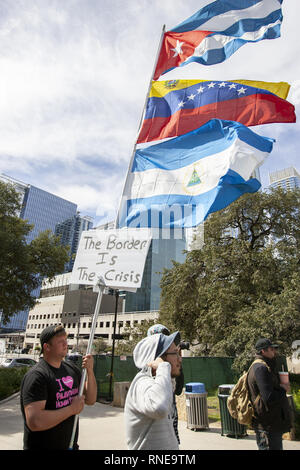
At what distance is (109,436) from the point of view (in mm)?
7512

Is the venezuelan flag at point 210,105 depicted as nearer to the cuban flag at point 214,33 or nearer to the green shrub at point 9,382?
the cuban flag at point 214,33

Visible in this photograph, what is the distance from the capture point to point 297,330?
12867mm

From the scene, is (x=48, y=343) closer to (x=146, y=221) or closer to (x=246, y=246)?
(x=146, y=221)

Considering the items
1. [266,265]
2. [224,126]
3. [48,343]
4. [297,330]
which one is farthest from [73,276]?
[266,265]

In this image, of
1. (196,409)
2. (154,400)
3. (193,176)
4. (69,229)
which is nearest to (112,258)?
(154,400)

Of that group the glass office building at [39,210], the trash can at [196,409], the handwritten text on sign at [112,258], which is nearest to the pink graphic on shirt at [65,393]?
the handwritten text on sign at [112,258]

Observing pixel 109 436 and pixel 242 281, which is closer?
pixel 109 436

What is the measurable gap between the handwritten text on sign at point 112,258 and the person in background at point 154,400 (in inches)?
57.6

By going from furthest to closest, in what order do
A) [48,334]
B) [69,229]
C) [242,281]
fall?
[69,229] → [242,281] → [48,334]

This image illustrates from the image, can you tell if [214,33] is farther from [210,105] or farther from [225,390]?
[225,390]

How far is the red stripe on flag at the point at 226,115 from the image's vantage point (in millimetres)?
6820

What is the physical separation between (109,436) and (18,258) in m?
8.90

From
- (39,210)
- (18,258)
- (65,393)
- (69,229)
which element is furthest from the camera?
(69,229)

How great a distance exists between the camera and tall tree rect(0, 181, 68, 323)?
1395 cm
